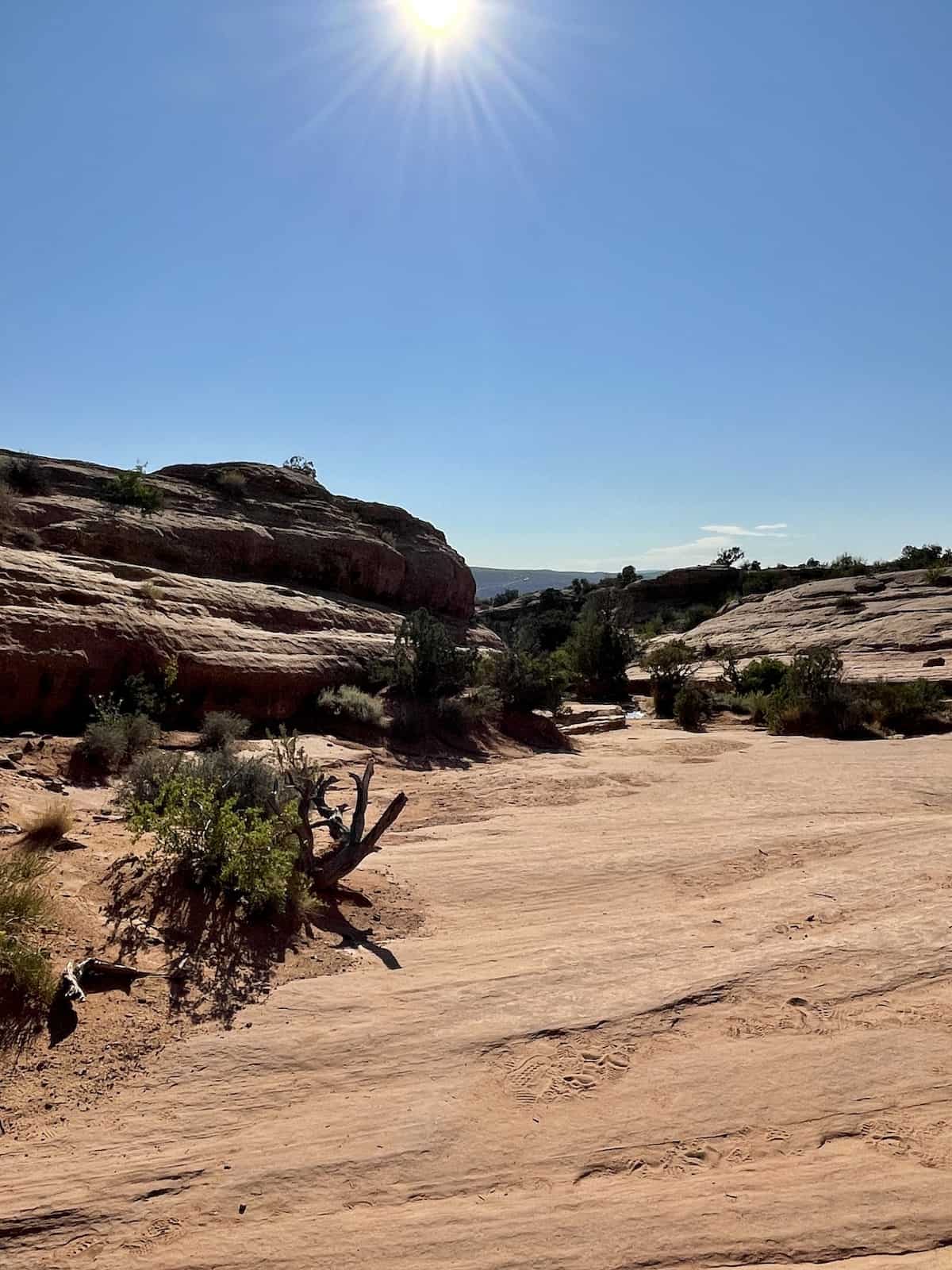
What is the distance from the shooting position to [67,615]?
10.6m

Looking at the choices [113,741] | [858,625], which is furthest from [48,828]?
[858,625]

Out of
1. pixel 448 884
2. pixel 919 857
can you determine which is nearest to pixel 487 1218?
pixel 448 884

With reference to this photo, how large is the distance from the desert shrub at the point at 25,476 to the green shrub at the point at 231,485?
4150mm

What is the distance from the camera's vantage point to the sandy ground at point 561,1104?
8.95ft

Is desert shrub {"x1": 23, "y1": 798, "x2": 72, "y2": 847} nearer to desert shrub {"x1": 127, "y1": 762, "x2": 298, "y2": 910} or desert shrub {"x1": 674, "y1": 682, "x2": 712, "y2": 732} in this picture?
desert shrub {"x1": 127, "y1": 762, "x2": 298, "y2": 910}

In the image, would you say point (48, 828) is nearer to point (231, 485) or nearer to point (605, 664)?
point (231, 485)

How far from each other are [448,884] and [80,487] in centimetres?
1355

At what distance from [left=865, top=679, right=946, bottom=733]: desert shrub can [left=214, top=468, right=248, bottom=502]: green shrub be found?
15.1m

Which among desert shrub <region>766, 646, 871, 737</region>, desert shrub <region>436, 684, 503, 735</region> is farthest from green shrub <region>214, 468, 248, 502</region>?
desert shrub <region>766, 646, 871, 737</region>

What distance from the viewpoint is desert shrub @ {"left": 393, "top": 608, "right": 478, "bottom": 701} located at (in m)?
14.1

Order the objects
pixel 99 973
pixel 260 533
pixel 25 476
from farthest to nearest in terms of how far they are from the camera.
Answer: pixel 260 533 → pixel 25 476 → pixel 99 973

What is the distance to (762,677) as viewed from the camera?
20.3 meters

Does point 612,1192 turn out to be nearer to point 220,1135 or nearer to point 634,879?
point 220,1135

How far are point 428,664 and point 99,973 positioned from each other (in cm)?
1021
